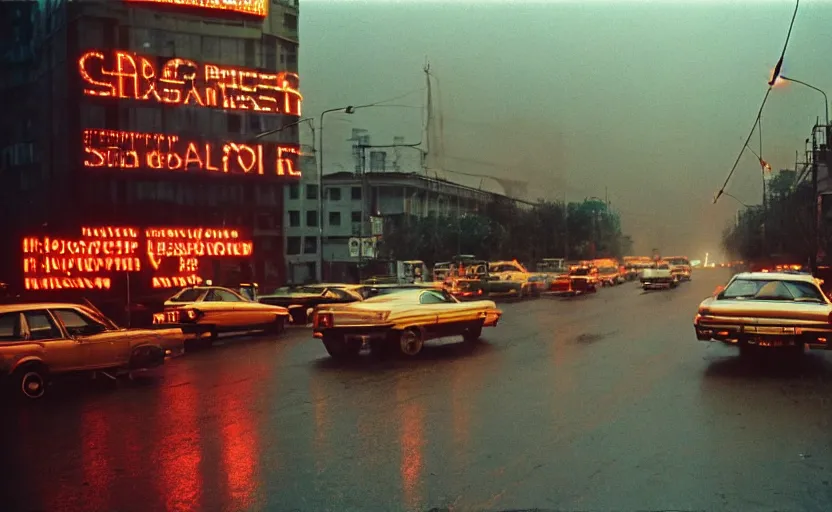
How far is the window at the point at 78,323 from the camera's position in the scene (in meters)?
12.5

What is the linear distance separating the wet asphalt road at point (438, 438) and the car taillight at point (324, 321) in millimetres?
734

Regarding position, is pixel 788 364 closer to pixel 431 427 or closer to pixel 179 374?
pixel 431 427

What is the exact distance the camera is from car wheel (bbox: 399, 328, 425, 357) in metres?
16.0

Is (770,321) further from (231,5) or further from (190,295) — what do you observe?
(231,5)

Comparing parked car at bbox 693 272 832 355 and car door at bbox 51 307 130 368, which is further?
parked car at bbox 693 272 832 355

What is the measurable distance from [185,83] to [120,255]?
11.4 m

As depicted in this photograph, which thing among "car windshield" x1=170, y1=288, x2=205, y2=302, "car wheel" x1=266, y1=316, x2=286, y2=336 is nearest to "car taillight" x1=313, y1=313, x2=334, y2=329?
"car windshield" x1=170, y1=288, x2=205, y2=302

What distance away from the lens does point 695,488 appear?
21.5 feet

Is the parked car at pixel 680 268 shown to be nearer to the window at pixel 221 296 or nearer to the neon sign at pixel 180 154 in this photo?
the neon sign at pixel 180 154

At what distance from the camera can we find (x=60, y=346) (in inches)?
473

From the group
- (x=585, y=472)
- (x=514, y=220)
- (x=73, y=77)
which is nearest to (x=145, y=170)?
(x=73, y=77)

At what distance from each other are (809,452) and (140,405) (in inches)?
309

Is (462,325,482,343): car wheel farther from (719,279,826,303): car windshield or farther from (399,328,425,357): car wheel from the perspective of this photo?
(719,279,826,303): car windshield

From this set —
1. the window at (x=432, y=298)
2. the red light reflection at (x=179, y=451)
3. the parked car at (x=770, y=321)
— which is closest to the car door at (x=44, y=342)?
the red light reflection at (x=179, y=451)
